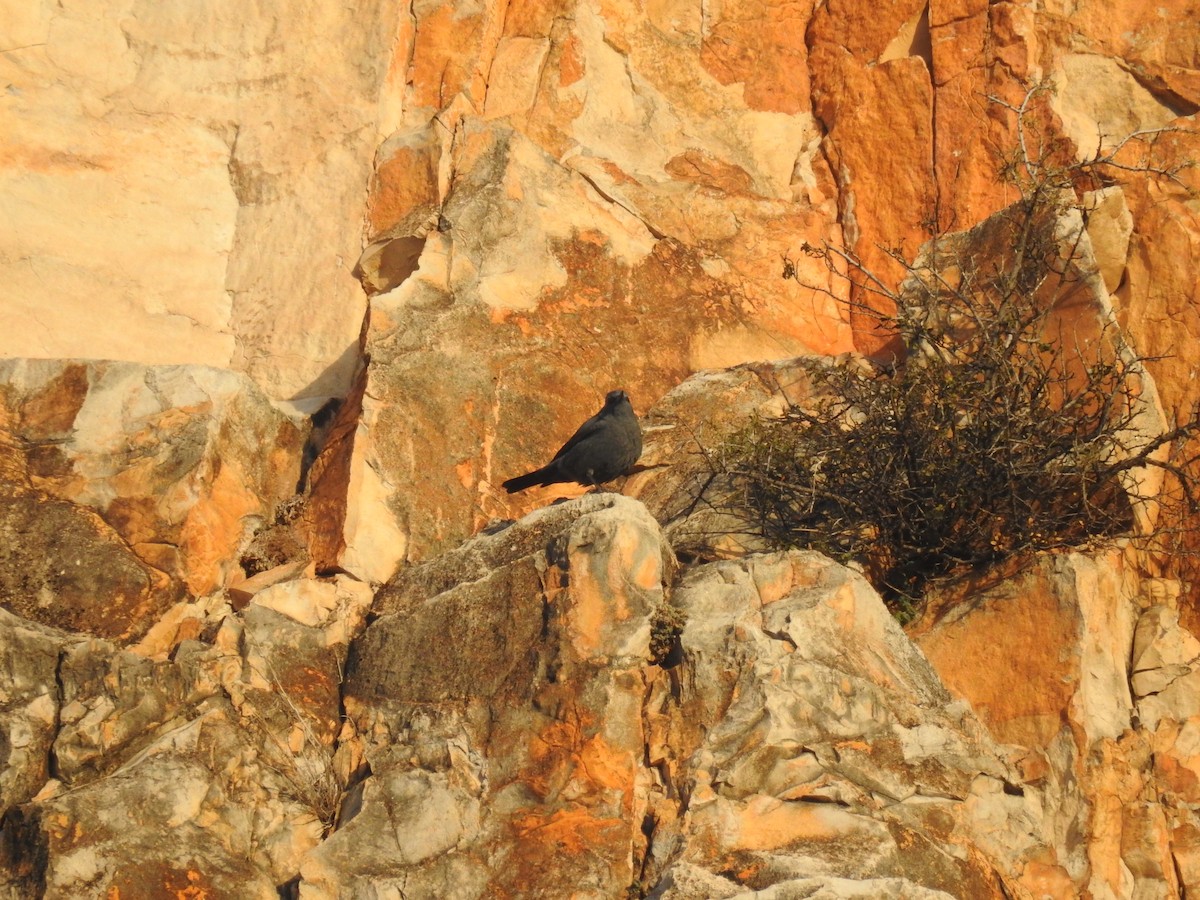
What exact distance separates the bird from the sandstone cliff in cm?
38

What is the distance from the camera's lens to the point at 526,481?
7.95 m

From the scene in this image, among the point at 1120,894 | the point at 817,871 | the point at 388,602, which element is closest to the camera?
the point at 817,871

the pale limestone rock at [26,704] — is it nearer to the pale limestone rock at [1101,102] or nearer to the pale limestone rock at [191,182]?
the pale limestone rock at [191,182]

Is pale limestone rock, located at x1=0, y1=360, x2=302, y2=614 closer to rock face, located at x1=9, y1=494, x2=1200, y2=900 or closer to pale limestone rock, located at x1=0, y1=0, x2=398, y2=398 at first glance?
rock face, located at x1=9, y1=494, x2=1200, y2=900

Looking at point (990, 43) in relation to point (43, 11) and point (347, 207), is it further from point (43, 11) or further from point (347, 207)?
point (43, 11)

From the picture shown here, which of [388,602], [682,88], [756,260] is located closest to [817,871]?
[388,602]

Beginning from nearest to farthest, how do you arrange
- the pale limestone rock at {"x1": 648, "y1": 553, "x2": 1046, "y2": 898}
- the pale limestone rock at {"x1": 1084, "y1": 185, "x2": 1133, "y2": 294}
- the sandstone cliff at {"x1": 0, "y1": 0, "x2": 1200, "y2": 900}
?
1. the pale limestone rock at {"x1": 648, "y1": 553, "x2": 1046, "y2": 898}
2. the sandstone cliff at {"x1": 0, "y1": 0, "x2": 1200, "y2": 900}
3. the pale limestone rock at {"x1": 1084, "y1": 185, "x2": 1133, "y2": 294}

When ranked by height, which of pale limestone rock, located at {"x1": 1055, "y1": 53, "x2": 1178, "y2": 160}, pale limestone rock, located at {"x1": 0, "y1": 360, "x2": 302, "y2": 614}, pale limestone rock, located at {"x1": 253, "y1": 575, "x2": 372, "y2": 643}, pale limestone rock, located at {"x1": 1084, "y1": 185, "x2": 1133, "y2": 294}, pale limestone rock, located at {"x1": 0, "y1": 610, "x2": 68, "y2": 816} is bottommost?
pale limestone rock, located at {"x1": 0, "y1": 610, "x2": 68, "y2": 816}

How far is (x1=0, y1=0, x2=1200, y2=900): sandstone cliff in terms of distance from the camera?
19.2ft

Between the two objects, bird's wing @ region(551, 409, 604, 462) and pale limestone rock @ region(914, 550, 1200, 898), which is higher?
bird's wing @ region(551, 409, 604, 462)

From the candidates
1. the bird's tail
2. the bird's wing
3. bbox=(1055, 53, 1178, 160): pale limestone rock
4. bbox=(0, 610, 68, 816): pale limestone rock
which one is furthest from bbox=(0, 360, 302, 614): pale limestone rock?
bbox=(1055, 53, 1178, 160): pale limestone rock

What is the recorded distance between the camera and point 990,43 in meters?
11.2

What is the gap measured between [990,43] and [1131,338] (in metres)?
3.90

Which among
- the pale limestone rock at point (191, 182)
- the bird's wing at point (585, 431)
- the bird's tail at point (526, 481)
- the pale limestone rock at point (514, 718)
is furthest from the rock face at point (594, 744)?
the pale limestone rock at point (191, 182)
